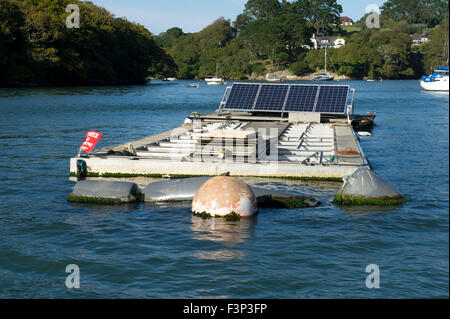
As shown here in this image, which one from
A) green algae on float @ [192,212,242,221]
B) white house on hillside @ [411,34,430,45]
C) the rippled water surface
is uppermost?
white house on hillside @ [411,34,430,45]

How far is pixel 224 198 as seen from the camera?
1520 centimetres

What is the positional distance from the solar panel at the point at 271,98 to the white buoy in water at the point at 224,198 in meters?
21.9

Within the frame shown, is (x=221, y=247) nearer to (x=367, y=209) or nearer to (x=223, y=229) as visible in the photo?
(x=223, y=229)

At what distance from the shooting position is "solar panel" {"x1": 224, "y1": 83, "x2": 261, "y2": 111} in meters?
38.2

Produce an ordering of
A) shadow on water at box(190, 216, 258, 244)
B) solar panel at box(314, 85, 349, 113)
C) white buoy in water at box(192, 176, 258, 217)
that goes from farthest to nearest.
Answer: solar panel at box(314, 85, 349, 113) < white buoy in water at box(192, 176, 258, 217) < shadow on water at box(190, 216, 258, 244)

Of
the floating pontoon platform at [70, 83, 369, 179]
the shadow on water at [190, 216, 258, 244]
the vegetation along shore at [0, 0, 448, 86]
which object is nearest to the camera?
the shadow on water at [190, 216, 258, 244]

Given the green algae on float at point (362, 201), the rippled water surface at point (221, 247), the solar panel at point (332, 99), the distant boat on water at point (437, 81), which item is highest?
the distant boat on water at point (437, 81)

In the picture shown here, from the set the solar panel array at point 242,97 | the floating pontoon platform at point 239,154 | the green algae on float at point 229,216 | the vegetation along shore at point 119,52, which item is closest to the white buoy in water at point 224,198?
the green algae on float at point 229,216

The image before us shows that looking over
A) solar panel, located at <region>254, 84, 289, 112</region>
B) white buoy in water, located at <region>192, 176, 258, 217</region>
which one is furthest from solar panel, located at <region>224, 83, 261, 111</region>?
white buoy in water, located at <region>192, 176, 258, 217</region>

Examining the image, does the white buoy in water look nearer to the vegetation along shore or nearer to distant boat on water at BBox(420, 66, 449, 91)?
the vegetation along shore

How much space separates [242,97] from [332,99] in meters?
6.51

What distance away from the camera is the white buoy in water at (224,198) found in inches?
597

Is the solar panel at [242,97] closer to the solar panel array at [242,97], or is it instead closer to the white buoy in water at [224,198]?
the solar panel array at [242,97]
